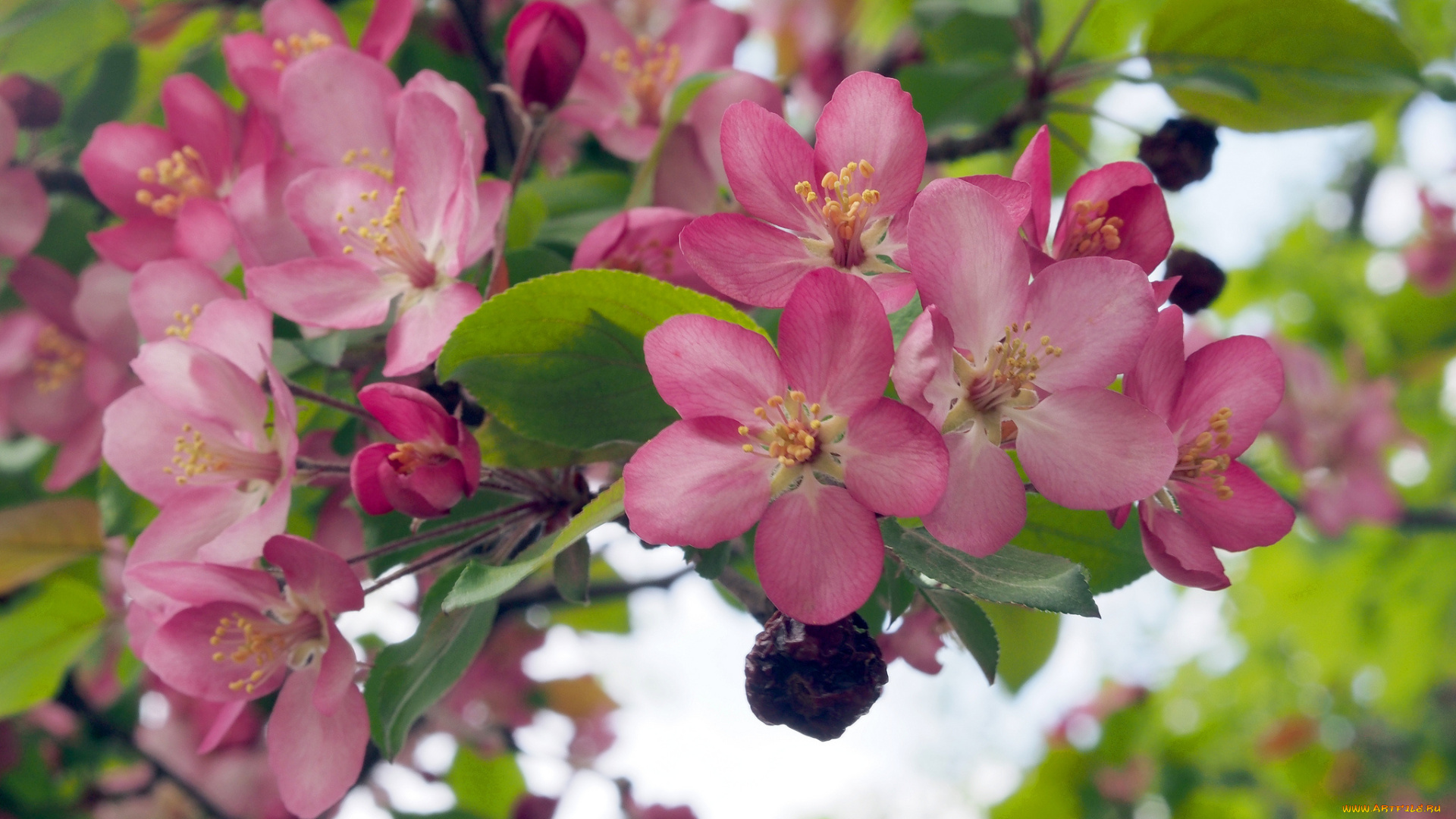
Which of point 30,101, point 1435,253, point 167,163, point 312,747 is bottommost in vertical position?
point 1435,253

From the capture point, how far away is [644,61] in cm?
117

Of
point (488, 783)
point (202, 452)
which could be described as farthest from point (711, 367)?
point (488, 783)

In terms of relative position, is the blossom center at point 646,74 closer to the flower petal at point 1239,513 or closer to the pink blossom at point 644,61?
the pink blossom at point 644,61

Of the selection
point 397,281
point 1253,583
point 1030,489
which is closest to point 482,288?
point 397,281

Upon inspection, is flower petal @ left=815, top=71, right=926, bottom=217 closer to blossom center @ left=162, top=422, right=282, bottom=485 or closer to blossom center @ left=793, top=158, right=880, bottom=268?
blossom center @ left=793, top=158, right=880, bottom=268

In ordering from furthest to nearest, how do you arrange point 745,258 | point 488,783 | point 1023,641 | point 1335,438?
point 1335,438 < point 488,783 < point 1023,641 < point 745,258

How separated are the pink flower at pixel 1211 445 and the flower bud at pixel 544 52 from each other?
575 millimetres

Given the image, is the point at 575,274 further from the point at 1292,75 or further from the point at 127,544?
the point at 1292,75

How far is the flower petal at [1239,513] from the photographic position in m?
0.69

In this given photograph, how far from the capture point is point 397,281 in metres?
0.83

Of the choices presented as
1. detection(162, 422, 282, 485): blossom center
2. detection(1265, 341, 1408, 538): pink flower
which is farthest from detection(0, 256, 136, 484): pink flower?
detection(1265, 341, 1408, 538): pink flower

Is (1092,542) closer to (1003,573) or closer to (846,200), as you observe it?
(1003,573)

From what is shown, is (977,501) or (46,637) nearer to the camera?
(977,501)

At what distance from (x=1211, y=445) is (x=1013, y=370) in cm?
18
